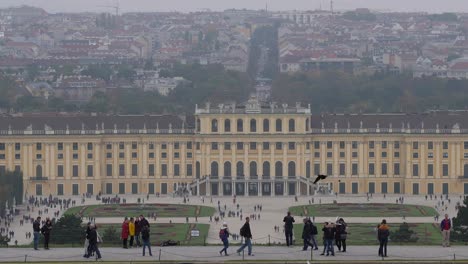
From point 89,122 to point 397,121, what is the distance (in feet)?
52.1

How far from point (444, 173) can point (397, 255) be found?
54.6 metres

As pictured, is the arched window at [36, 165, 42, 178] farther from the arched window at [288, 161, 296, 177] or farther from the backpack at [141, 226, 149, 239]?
the backpack at [141, 226, 149, 239]

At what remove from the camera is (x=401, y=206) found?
93.1 meters

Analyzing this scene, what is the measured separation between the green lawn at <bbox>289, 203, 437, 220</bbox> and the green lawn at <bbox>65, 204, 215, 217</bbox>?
4.29m

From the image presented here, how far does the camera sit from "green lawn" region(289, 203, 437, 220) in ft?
289

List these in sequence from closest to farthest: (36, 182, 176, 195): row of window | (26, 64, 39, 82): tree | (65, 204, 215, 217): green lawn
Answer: (65, 204, 215, 217): green lawn < (36, 182, 176, 195): row of window < (26, 64, 39, 82): tree

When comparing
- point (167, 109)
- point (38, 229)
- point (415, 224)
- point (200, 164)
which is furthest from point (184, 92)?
point (38, 229)

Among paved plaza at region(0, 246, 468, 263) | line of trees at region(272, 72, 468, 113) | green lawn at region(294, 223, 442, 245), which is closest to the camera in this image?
paved plaza at region(0, 246, 468, 263)

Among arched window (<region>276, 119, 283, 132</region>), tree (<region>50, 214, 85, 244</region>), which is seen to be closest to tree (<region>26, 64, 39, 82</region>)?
arched window (<region>276, 119, 283, 132</region>)

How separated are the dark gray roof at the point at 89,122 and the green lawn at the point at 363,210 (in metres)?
13.8

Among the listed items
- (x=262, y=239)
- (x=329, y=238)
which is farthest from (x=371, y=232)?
(x=329, y=238)

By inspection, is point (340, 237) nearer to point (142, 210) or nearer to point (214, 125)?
point (142, 210)

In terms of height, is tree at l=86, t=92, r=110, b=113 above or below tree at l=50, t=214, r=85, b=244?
above

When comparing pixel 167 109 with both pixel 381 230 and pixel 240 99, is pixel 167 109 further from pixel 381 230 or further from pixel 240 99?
pixel 381 230
